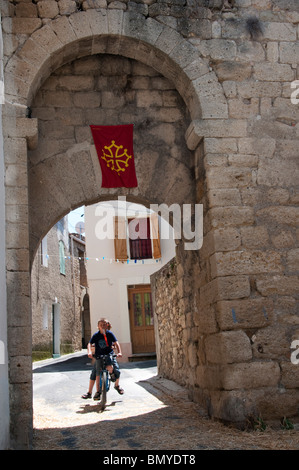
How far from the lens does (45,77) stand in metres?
5.09

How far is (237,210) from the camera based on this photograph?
4633mm

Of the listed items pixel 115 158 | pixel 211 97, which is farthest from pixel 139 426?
pixel 211 97

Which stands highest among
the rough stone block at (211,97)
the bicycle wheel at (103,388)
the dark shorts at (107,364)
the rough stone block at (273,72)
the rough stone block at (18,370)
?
the rough stone block at (273,72)

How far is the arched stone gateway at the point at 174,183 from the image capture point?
4.25 meters

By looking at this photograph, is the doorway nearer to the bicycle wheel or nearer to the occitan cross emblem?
the bicycle wheel

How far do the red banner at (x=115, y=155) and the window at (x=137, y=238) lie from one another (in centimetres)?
920

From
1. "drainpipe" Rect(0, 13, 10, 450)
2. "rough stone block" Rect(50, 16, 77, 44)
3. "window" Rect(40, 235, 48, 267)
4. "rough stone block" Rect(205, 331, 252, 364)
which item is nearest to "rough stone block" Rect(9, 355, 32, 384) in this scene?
"drainpipe" Rect(0, 13, 10, 450)

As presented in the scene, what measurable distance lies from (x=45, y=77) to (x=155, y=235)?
969cm

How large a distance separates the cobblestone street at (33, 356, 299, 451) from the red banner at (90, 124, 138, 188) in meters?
2.39

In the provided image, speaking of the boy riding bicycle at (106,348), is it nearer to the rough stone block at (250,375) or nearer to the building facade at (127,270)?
the rough stone block at (250,375)

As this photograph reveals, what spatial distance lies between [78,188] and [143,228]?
965cm

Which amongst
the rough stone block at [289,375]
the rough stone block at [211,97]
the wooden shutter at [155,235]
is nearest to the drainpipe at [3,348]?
the rough stone block at [211,97]

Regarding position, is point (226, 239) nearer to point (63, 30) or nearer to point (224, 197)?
point (224, 197)
